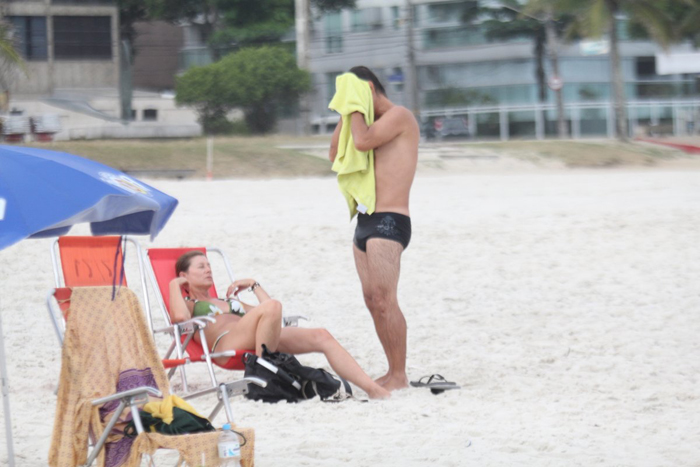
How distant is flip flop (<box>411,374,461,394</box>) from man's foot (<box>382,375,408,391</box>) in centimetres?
9

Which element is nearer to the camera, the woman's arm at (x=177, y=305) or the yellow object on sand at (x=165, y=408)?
the yellow object on sand at (x=165, y=408)

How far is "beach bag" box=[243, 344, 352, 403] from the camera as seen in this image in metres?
5.77

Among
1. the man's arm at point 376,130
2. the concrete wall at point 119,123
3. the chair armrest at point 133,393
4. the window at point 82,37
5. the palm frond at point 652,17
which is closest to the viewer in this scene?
the chair armrest at point 133,393

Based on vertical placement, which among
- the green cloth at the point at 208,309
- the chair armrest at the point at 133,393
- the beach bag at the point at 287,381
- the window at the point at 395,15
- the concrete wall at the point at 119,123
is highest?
the window at the point at 395,15

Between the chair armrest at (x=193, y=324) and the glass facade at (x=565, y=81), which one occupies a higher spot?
the glass facade at (x=565, y=81)

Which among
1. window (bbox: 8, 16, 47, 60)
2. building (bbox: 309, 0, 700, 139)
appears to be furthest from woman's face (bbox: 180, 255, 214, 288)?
window (bbox: 8, 16, 47, 60)

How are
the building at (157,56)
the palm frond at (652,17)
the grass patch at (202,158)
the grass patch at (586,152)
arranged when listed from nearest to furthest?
the grass patch at (202,158) < the grass patch at (586,152) < the palm frond at (652,17) < the building at (157,56)

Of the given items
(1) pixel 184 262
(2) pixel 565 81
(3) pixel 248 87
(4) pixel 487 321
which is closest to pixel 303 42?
(3) pixel 248 87

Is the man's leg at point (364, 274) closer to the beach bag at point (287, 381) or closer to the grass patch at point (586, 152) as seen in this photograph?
the beach bag at point (287, 381)

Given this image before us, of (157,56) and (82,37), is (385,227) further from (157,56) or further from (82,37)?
(157,56)

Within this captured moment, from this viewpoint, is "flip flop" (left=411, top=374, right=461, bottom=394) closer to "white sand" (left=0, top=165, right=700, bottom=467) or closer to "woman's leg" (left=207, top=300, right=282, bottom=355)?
"white sand" (left=0, top=165, right=700, bottom=467)

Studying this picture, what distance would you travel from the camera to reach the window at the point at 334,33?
4006 cm

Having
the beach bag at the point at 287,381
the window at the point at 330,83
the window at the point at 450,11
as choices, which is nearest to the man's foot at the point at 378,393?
the beach bag at the point at 287,381

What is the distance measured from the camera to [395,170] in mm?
5992
